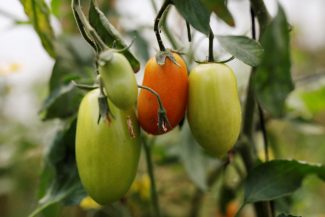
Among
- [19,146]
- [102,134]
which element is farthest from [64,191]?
[19,146]

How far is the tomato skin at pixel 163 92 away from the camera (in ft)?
0.97

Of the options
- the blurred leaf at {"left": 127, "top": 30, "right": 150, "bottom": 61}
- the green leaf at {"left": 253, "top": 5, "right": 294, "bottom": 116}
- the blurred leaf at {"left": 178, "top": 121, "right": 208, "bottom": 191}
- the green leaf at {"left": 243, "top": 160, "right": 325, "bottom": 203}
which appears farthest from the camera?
the blurred leaf at {"left": 127, "top": 30, "right": 150, "bottom": 61}

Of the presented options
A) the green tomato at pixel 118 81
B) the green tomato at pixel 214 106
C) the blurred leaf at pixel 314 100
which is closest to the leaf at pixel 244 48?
the green tomato at pixel 214 106

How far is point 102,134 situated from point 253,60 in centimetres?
20

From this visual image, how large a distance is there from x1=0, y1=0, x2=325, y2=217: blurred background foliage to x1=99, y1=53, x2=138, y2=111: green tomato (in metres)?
0.20

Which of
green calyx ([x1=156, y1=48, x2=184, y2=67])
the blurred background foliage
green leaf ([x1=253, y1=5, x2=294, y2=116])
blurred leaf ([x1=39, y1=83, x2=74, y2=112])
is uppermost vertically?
green leaf ([x1=253, y1=5, x2=294, y2=116])

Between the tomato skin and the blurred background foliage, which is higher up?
the tomato skin

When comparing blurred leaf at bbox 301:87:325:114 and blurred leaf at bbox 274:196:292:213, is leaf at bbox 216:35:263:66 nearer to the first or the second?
blurred leaf at bbox 274:196:292:213

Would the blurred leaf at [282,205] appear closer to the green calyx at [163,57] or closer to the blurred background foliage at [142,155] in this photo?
the blurred background foliage at [142,155]

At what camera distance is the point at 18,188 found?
887mm

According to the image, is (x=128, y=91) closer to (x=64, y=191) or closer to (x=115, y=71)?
(x=115, y=71)

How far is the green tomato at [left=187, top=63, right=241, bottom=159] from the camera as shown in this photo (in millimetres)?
283

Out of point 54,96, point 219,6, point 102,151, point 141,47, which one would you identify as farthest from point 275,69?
point 141,47

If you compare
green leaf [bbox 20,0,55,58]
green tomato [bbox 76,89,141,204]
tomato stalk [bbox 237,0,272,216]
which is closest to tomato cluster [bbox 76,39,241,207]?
green tomato [bbox 76,89,141,204]
